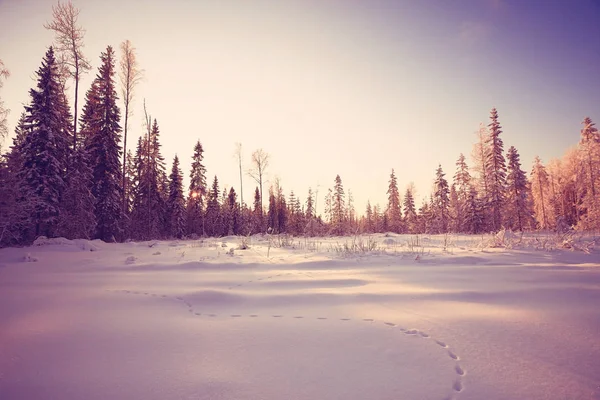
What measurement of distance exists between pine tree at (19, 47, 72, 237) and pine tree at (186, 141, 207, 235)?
19087mm

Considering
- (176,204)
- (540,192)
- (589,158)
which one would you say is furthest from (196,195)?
(540,192)

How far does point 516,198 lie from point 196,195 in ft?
116

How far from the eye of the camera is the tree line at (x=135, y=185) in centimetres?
1323

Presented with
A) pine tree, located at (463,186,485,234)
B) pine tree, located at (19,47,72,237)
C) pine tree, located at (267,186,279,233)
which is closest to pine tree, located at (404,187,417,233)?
pine tree, located at (463,186,485,234)

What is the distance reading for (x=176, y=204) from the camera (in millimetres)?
30344

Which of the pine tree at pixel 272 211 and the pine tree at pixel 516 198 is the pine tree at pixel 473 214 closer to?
the pine tree at pixel 516 198

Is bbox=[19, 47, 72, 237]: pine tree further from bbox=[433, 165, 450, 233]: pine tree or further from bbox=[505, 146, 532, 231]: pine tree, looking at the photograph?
bbox=[433, 165, 450, 233]: pine tree

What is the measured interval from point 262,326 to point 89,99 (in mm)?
24319

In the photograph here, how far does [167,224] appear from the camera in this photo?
98.9ft

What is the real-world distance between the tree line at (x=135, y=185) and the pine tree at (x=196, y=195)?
0.43ft

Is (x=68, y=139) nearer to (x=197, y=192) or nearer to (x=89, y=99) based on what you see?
(x=89, y=99)

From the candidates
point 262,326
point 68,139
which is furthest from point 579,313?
point 68,139

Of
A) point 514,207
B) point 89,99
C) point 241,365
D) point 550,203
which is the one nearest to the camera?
point 241,365

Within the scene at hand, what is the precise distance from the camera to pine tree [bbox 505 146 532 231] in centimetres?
2377
